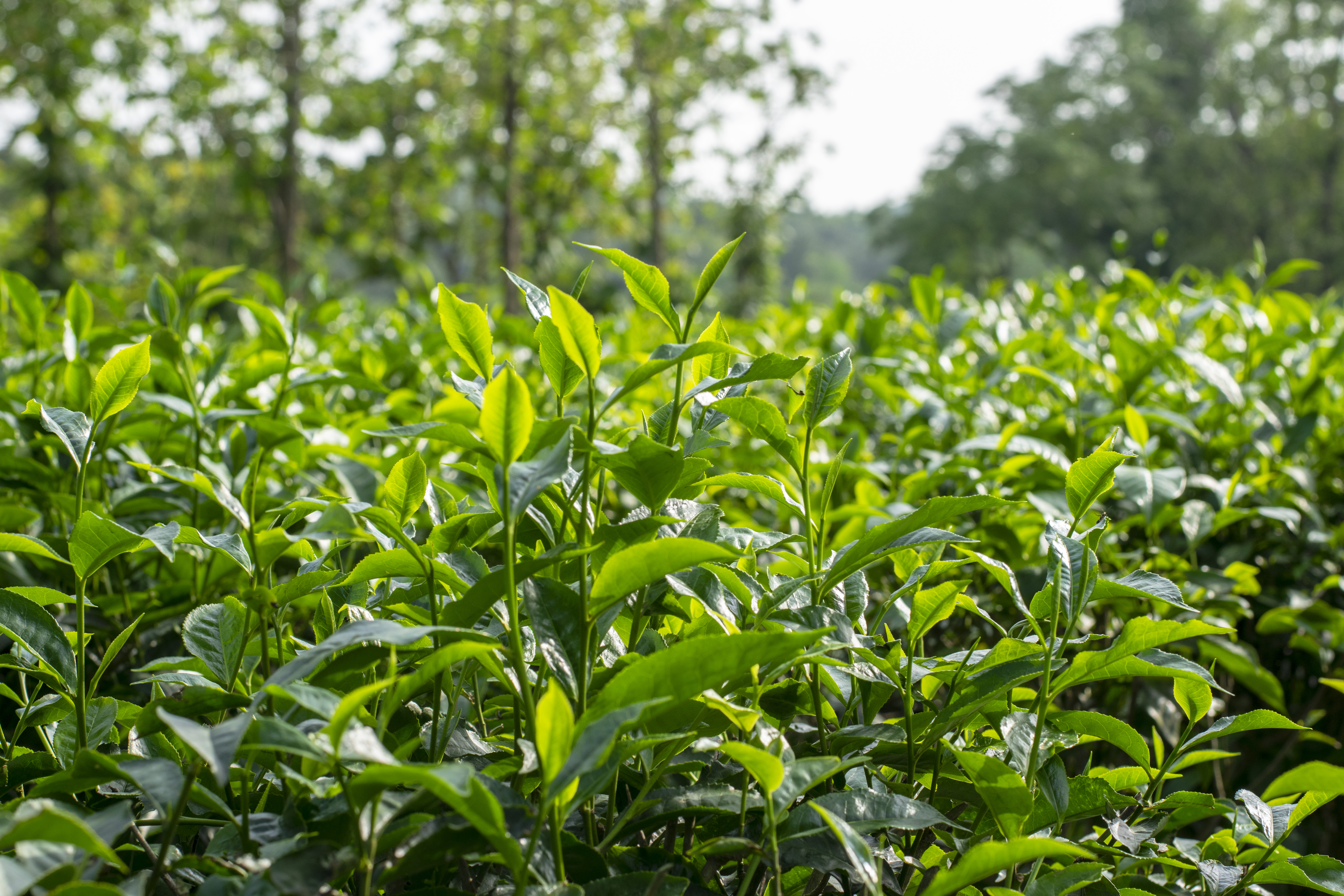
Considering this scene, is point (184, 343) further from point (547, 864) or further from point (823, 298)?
point (823, 298)

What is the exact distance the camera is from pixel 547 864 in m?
0.76

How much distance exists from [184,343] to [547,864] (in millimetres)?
1314

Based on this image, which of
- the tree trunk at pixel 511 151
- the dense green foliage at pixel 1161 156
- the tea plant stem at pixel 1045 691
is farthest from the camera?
the dense green foliage at pixel 1161 156

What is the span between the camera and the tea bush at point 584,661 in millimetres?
739

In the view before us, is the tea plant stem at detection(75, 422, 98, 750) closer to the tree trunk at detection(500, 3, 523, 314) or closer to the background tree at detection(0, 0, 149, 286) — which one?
the tree trunk at detection(500, 3, 523, 314)

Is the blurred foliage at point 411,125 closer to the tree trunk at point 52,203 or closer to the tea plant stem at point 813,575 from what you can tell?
the tree trunk at point 52,203

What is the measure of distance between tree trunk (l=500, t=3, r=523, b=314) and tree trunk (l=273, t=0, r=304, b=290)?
2.59 meters

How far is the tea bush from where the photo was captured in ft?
2.42

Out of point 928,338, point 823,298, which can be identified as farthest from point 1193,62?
point 928,338

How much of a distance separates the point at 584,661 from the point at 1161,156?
162ft

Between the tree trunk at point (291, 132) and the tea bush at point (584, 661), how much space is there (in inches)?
389

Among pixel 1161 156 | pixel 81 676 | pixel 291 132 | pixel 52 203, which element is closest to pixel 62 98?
pixel 52 203

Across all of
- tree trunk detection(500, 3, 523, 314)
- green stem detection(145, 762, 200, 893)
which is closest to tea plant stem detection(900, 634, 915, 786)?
green stem detection(145, 762, 200, 893)

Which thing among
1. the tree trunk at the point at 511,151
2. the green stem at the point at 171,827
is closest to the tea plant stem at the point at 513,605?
the green stem at the point at 171,827
